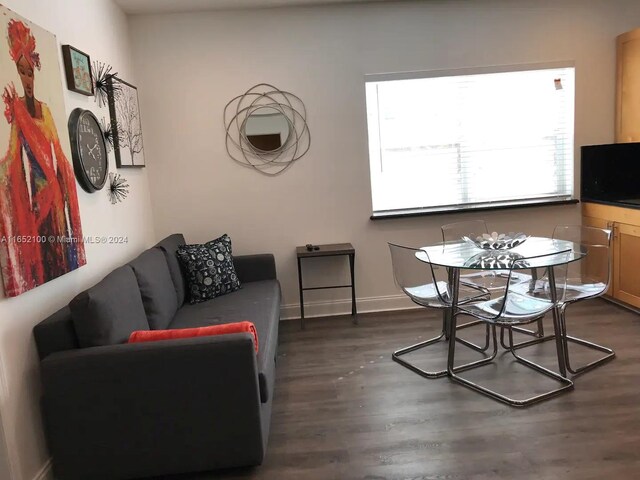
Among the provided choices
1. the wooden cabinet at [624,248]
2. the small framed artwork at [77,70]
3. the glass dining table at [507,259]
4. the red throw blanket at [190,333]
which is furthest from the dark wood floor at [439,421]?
the small framed artwork at [77,70]

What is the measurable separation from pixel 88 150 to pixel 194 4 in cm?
168

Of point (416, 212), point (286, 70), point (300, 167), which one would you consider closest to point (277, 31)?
point (286, 70)

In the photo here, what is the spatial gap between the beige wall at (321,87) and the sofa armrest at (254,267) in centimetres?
29

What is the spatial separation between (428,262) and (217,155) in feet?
7.10

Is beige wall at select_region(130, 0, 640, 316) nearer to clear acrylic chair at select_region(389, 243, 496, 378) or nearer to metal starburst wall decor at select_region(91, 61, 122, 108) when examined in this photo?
metal starburst wall decor at select_region(91, 61, 122, 108)

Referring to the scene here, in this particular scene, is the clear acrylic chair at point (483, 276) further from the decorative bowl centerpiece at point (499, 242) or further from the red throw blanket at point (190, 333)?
the red throw blanket at point (190, 333)

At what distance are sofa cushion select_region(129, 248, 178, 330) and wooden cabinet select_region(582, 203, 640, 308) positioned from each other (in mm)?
3457

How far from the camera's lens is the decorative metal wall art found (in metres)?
4.21

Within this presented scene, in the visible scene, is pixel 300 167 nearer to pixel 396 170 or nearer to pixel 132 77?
pixel 396 170

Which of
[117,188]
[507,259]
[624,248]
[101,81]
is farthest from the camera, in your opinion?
[624,248]

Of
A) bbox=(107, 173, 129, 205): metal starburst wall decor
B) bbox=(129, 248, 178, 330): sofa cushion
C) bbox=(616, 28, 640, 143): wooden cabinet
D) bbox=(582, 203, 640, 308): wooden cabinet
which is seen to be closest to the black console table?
bbox=(129, 248, 178, 330): sofa cushion

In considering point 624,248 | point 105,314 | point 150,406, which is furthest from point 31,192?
point 624,248

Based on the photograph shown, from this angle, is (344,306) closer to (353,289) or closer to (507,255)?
(353,289)

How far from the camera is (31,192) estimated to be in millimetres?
2203
